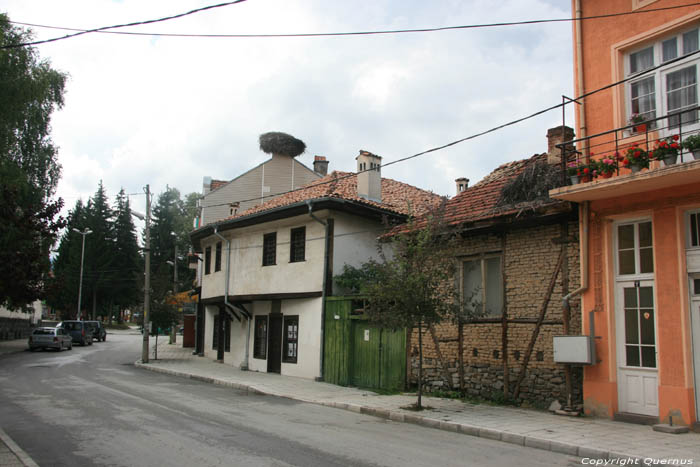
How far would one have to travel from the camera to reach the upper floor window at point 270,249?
855 inches

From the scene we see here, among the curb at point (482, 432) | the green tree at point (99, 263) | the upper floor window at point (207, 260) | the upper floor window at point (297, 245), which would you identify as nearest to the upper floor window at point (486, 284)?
the curb at point (482, 432)

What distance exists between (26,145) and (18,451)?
24.2 m

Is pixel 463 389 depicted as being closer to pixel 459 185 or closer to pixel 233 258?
pixel 459 185

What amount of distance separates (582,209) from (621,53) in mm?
3296

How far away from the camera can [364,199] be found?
67.6 ft

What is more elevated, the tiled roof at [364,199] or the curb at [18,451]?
the tiled roof at [364,199]

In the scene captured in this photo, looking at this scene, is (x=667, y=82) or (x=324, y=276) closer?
(x=667, y=82)

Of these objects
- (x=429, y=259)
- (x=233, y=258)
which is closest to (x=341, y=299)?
(x=429, y=259)

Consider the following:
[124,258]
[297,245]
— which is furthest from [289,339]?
[124,258]

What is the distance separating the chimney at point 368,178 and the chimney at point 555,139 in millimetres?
8451

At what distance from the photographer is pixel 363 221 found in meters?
20.2

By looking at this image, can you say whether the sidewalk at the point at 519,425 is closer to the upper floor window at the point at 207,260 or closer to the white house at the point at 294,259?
the white house at the point at 294,259

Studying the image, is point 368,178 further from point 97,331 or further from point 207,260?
point 97,331

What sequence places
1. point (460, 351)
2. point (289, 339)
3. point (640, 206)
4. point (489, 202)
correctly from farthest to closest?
point (289, 339)
point (489, 202)
point (460, 351)
point (640, 206)
